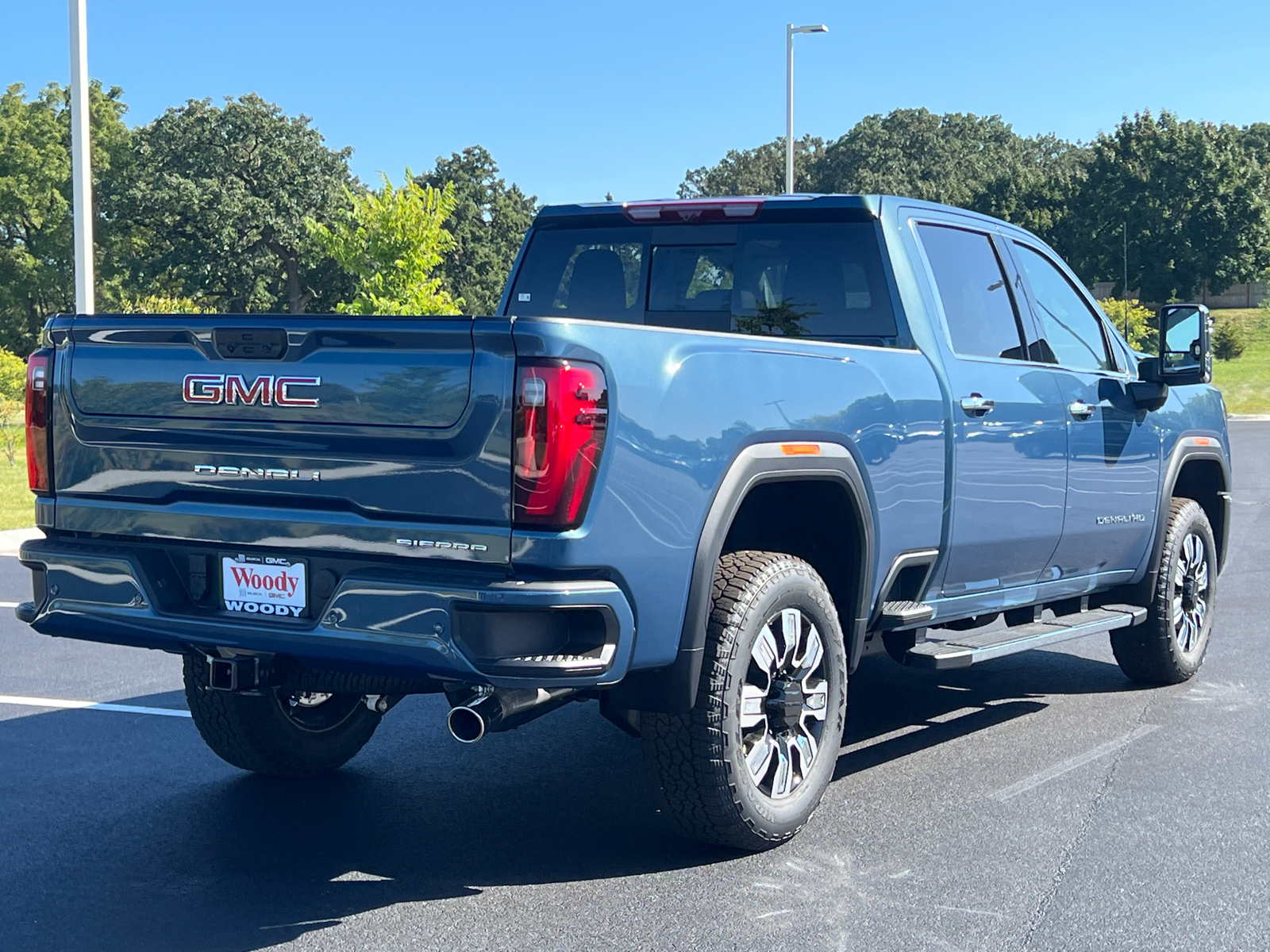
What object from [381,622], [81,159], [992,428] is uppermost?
[81,159]

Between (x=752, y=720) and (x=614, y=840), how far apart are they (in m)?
0.66

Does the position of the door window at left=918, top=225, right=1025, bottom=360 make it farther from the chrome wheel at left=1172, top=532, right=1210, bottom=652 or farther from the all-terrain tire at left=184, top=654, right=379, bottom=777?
the all-terrain tire at left=184, top=654, right=379, bottom=777

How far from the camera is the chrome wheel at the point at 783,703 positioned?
4496 millimetres

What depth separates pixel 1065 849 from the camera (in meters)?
4.56

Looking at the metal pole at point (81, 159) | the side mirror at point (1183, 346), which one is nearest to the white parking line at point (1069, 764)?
the side mirror at point (1183, 346)

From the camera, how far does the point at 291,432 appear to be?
399 centimetres

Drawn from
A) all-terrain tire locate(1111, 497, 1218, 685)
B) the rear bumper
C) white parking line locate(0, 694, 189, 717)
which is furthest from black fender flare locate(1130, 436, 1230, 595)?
white parking line locate(0, 694, 189, 717)

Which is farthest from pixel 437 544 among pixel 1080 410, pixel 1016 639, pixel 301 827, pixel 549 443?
pixel 1080 410

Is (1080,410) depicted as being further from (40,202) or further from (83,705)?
(40,202)

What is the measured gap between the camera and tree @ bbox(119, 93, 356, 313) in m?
60.7

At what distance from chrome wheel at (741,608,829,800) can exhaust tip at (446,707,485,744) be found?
856 mm

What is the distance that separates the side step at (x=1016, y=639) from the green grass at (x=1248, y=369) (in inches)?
1167

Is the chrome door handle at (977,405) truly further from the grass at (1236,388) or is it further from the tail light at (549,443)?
the grass at (1236,388)

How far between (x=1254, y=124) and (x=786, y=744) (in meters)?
128
